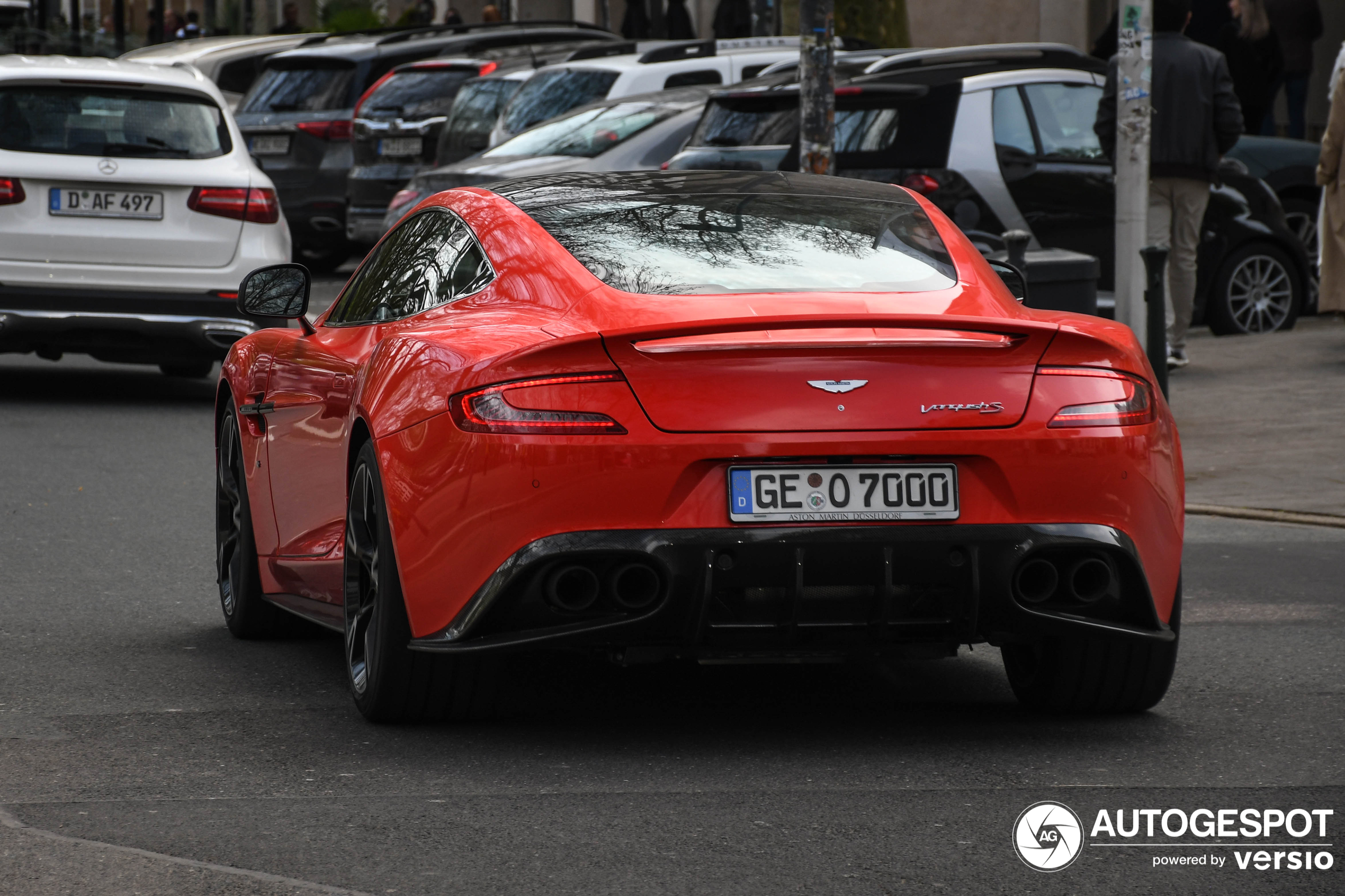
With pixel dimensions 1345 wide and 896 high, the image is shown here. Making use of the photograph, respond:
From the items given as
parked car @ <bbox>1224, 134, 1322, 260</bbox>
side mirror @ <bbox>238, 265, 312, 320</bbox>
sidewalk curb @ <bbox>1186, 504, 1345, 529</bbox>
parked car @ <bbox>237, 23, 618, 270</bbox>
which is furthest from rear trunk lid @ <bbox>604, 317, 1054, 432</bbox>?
parked car @ <bbox>237, 23, 618, 270</bbox>

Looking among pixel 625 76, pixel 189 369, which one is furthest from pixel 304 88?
pixel 189 369

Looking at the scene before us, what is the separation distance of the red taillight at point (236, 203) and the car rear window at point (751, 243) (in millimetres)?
6848

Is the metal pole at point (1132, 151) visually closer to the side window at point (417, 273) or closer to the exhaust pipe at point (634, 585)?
the side window at point (417, 273)

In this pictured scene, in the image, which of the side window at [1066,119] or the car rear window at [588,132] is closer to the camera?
the side window at [1066,119]

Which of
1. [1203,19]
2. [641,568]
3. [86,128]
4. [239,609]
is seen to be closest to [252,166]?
[86,128]

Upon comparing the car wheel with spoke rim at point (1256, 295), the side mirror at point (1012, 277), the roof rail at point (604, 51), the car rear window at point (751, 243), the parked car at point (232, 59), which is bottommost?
the car wheel with spoke rim at point (1256, 295)

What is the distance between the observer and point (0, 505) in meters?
9.25

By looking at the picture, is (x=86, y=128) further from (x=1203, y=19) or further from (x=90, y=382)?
(x=1203, y=19)

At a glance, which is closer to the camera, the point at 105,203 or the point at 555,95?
the point at 105,203

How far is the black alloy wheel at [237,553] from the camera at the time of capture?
6660mm

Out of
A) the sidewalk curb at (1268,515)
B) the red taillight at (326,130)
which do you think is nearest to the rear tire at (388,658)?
the sidewalk curb at (1268,515)

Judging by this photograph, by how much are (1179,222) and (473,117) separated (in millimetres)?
7303

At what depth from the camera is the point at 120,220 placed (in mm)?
12008

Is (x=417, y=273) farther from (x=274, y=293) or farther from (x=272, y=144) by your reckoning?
(x=272, y=144)
